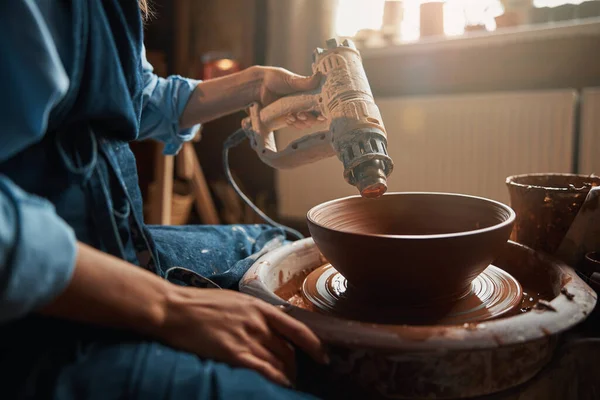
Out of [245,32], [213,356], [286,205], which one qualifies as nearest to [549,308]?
[213,356]

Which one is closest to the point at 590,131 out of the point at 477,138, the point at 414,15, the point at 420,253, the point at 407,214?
the point at 477,138

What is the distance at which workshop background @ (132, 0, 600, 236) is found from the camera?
1.90 m

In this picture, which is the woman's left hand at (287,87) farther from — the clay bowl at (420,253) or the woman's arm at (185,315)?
the woman's arm at (185,315)

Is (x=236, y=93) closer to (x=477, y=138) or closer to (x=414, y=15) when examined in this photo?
(x=477, y=138)

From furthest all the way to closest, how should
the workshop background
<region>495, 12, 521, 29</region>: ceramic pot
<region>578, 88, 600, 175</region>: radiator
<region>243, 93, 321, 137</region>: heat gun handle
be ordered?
<region>495, 12, 521, 29</region>: ceramic pot → the workshop background → <region>578, 88, 600, 175</region>: radiator → <region>243, 93, 321, 137</region>: heat gun handle

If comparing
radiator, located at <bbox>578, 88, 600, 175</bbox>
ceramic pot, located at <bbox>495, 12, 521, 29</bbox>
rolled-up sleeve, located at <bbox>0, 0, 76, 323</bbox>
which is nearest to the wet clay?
rolled-up sleeve, located at <bbox>0, 0, 76, 323</bbox>

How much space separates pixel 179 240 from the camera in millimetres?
934

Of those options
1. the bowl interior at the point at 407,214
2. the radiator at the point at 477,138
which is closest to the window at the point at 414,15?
the radiator at the point at 477,138

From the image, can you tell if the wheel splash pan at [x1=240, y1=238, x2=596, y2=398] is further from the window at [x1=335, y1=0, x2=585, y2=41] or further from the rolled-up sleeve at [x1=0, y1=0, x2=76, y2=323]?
the window at [x1=335, y1=0, x2=585, y2=41]

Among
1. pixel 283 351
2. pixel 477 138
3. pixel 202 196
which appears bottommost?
pixel 202 196

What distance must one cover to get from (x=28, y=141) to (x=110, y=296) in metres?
0.18

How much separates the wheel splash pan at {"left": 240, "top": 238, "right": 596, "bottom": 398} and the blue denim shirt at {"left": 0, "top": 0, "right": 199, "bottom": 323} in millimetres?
286

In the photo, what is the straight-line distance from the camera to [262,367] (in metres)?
0.53

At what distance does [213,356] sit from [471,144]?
173 centimetres
